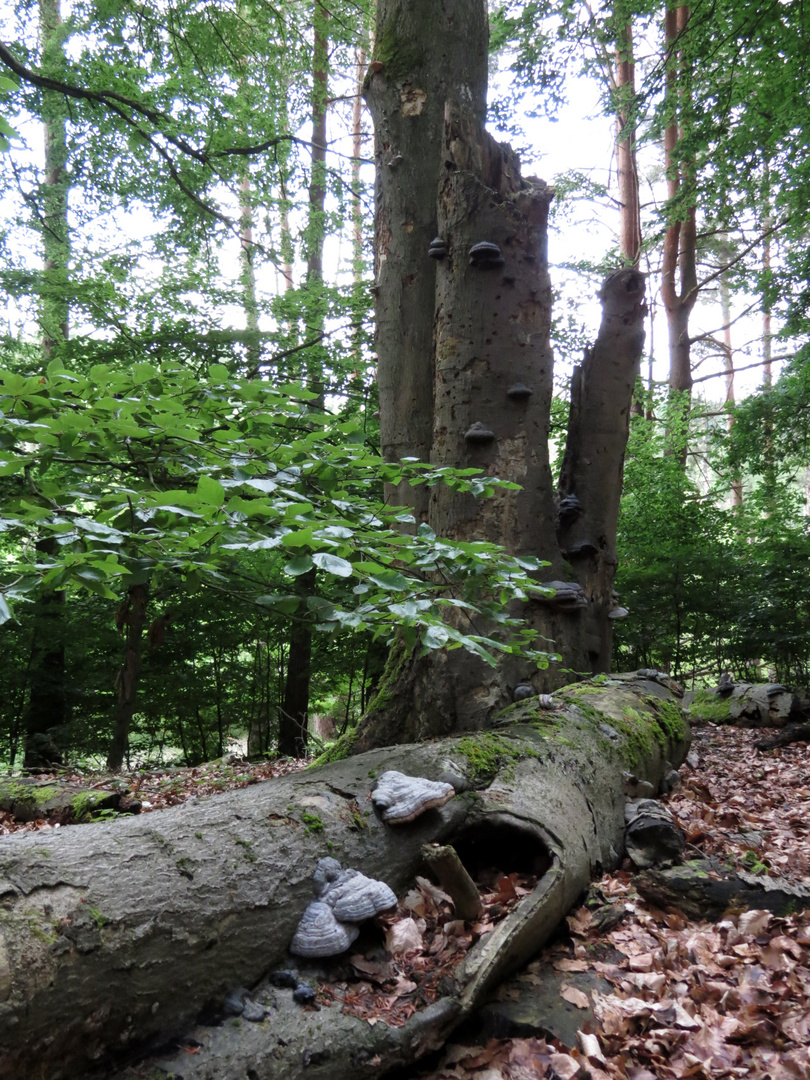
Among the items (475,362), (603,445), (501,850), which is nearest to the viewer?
(501,850)

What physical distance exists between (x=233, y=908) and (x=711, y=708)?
26.9ft

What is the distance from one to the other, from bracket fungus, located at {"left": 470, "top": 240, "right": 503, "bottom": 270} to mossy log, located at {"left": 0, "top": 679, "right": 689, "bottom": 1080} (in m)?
3.40

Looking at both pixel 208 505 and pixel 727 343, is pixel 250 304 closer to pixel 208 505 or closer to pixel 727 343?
pixel 208 505

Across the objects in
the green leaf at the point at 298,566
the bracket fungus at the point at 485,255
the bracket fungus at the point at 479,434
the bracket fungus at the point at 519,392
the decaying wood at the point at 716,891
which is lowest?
the decaying wood at the point at 716,891

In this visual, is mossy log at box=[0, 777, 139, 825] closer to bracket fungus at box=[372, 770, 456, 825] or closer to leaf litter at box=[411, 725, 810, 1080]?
bracket fungus at box=[372, 770, 456, 825]

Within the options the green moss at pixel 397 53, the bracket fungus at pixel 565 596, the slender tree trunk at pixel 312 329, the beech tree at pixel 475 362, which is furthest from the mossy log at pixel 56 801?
the green moss at pixel 397 53

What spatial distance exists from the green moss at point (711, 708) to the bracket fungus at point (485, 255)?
6.54m

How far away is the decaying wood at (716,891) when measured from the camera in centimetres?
271

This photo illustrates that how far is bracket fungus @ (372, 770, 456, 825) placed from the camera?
8.43ft

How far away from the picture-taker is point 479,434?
4.50 meters

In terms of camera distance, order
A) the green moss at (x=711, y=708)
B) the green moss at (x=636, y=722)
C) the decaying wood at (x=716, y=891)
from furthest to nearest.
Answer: the green moss at (x=711, y=708) → the green moss at (x=636, y=722) → the decaying wood at (x=716, y=891)

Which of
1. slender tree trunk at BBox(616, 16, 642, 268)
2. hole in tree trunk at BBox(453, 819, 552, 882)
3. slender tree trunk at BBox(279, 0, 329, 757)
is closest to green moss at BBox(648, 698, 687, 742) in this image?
hole in tree trunk at BBox(453, 819, 552, 882)

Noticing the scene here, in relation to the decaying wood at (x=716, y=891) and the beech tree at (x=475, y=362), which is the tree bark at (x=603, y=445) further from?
the decaying wood at (x=716, y=891)

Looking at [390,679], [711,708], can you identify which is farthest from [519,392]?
[711,708]
